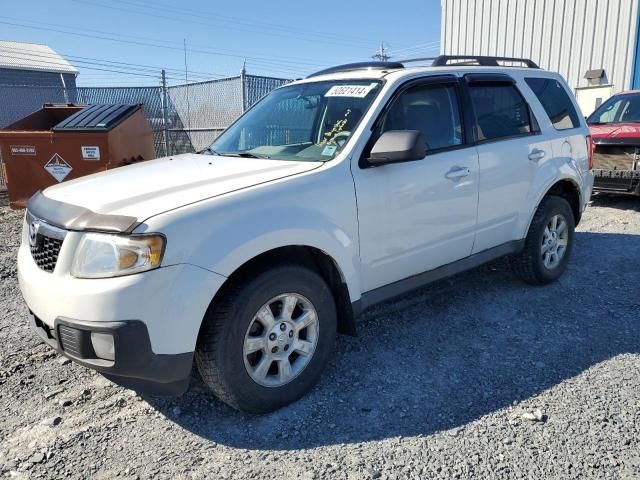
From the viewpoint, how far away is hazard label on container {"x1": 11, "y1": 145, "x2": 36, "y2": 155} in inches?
296

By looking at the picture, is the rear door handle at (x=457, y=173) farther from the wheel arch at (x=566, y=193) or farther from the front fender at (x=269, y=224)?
the wheel arch at (x=566, y=193)

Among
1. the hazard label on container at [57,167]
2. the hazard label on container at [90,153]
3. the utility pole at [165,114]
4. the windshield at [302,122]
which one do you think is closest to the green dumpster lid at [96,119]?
the hazard label on container at [90,153]

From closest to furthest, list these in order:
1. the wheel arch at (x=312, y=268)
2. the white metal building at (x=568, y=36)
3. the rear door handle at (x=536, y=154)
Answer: the wheel arch at (x=312, y=268)
the rear door handle at (x=536, y=154)
the white metal building at (x=568, y=36)

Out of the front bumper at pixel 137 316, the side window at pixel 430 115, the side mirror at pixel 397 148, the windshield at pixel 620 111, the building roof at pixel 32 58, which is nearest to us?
the front bumper at pixel 137 316

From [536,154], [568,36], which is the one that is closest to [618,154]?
[536,154]

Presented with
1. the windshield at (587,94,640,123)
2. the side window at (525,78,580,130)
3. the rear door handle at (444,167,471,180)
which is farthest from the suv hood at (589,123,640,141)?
the rear door handle at (444,167,471,180)

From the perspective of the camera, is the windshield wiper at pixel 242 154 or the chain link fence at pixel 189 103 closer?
the windshield wiper at pixel 242 154

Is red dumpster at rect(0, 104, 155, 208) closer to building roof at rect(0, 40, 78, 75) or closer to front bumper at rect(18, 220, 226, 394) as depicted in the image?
front bumper at rect(18, 220, 226, 394)

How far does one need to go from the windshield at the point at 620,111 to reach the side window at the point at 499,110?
16.9 ft

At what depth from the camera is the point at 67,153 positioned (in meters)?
7.38

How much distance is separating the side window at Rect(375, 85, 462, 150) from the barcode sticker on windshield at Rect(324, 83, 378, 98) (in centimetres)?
21

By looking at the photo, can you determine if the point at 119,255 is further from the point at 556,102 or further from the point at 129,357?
the point at 556,102

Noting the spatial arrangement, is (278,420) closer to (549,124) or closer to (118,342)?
(118,342)

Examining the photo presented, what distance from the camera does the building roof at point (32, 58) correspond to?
2430 cm
